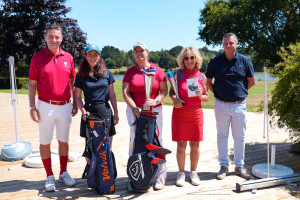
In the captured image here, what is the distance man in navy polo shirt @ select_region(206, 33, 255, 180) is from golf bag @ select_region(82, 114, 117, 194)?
1571 mm

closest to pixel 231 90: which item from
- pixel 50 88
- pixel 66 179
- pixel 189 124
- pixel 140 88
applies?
pixel 189 124

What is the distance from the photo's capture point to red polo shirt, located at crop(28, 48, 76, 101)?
10.5 feet

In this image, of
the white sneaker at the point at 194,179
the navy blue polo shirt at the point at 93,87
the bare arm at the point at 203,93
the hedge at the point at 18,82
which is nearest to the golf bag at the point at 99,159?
the navy blue polo shirt at the point at 93,87

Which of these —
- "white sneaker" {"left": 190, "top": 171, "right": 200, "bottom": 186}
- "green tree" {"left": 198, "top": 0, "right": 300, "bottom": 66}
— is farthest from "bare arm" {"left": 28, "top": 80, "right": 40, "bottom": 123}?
"green tree" {"left": 198, "top": 0, "right": 300, "bottom": 66}

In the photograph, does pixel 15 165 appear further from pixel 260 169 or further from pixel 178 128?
pixel 260 169

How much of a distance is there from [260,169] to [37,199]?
3.08 m

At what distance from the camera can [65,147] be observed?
3559 millimetres

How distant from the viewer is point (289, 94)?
3.86 m

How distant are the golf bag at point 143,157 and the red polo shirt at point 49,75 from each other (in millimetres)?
1073

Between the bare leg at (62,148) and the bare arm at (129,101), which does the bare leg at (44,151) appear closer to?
the bare leg at (62,148)

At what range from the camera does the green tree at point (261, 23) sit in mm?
25062

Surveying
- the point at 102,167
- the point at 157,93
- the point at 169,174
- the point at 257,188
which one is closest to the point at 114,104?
the point at 157,93

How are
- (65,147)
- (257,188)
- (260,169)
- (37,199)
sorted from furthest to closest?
(260,169) → (65,147) → (257,188) → (37,199)

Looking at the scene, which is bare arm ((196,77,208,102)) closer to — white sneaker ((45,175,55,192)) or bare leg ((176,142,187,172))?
bare leg ((176,142,187,172))
